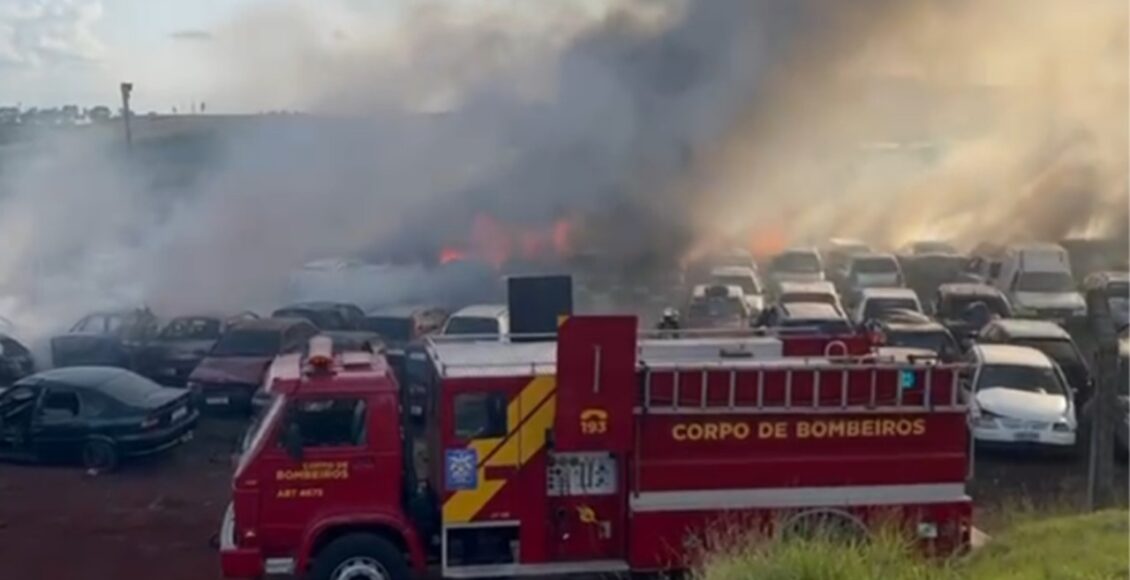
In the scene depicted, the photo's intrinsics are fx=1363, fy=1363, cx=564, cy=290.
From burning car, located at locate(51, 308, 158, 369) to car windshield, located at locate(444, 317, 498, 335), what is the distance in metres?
5.00

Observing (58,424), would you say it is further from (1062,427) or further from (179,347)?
(1062,427)

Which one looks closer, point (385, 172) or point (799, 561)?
point (799, 561)

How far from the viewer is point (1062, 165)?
118 ft

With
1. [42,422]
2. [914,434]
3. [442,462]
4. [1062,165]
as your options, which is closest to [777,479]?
[914,434]

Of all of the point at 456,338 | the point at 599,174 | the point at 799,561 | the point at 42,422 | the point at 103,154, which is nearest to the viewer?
the point at 799,561

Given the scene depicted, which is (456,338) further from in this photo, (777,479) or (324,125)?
(324,125)

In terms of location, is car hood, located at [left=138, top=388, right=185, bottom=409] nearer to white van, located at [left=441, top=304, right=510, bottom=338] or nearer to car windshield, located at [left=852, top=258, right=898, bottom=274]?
white van, located at [left=441, top=304, right=510, bottom=338]

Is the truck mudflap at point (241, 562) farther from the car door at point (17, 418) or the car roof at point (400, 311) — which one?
the car roof at point (400, 311)

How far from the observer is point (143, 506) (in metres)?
14.5

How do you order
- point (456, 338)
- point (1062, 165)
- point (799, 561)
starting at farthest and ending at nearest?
point (1062, 165)
point (456, 338)
point (799, 561)

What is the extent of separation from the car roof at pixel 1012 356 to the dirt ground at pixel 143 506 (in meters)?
1.47

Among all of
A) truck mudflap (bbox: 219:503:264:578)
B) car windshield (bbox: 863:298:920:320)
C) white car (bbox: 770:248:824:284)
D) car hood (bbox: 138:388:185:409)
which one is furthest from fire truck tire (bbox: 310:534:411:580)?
white car (bbox: 770:248:824:284)

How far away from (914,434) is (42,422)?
10.4 meters

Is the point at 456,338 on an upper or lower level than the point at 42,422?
upper
